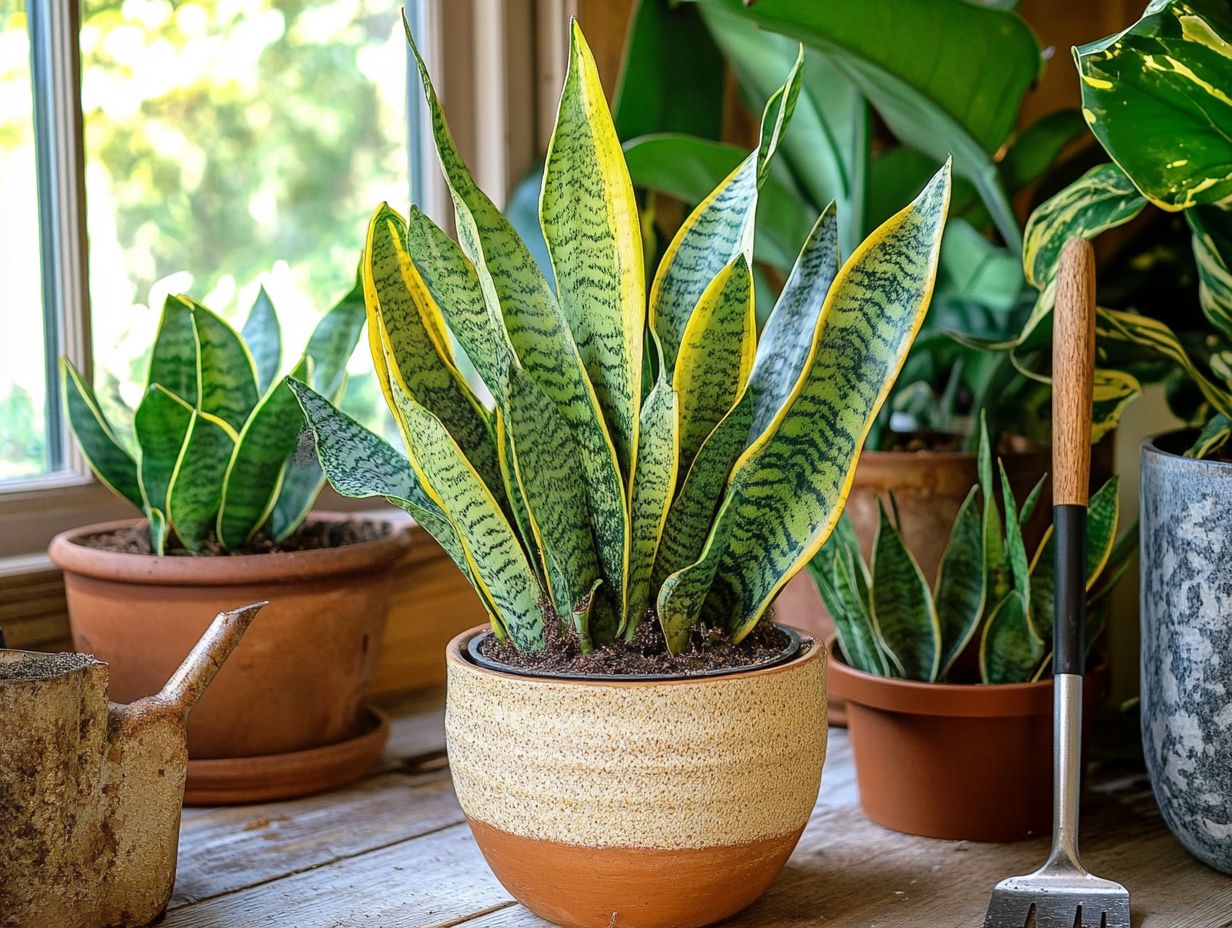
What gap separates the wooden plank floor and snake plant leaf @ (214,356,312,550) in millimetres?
176

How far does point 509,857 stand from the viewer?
61 centimetres

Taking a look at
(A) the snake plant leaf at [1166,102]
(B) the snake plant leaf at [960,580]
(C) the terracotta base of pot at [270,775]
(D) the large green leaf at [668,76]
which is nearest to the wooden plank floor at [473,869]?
(C) the terracotta base of pot at [270,775]

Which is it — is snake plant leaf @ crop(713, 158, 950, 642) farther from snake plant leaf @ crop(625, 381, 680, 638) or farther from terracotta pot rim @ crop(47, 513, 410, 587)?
terracotta pot rim @ crop(47, 513, 410, 587)

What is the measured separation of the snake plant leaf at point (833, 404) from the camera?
22.4 inches

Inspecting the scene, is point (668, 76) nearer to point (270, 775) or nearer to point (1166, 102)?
point (1166, 102)

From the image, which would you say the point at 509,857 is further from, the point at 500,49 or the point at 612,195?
the point at 500,49

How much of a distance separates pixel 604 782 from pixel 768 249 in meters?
0.57

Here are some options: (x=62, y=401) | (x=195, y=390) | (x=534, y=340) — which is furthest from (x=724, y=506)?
(x=62, y=401)

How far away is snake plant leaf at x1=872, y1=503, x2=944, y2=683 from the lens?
0.78m

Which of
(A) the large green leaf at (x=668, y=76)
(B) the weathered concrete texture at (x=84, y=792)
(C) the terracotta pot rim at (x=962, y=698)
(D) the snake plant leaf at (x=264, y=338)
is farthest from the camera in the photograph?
(A) the large green leaf at (x=668, y=76)

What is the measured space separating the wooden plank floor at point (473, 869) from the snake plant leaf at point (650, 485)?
17 cm

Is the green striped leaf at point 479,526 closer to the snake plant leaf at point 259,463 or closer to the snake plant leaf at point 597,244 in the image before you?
the snake plant leaf at point 597,244

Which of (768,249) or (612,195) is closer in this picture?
(612,195)

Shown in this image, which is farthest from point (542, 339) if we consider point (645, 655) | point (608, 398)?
point (645, 655)
